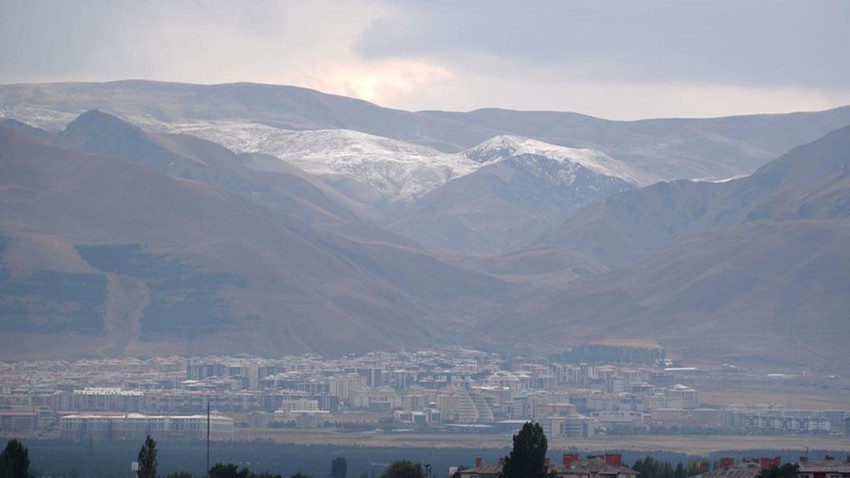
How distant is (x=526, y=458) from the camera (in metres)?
92.8

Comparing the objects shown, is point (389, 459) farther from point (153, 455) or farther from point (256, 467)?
point (153, 455)

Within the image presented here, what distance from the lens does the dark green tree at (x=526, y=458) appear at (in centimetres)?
9225

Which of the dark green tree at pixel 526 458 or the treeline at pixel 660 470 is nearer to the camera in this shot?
the dark green tree at pixel 526 458

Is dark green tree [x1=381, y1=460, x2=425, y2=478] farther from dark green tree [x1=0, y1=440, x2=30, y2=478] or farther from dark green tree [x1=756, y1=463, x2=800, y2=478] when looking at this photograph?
dark green tree [x1=756, y1=463, x2=800, y2=478]

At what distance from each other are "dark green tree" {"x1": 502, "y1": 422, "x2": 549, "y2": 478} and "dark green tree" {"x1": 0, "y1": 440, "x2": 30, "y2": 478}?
2025 centimetres

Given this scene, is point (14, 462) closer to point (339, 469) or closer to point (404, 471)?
point (404, 471)

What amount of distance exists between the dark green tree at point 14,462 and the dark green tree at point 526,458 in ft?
66.4

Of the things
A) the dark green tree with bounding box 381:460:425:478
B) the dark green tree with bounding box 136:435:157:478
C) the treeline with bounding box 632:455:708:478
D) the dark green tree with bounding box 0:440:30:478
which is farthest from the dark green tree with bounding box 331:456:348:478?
the dark green tree with bounding box 0:440:30:478

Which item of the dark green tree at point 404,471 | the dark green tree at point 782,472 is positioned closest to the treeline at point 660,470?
the dark green tree at point 404,471

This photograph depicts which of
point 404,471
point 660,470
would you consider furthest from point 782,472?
point 660,470

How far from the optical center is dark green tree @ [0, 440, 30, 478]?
9800 cm

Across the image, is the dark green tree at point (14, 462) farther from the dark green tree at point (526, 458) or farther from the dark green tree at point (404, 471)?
the dark green tree at point (526, 458)

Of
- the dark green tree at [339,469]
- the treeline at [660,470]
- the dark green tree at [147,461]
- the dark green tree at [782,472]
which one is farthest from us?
the dark green tree at [339,469]

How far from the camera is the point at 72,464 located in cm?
18012
